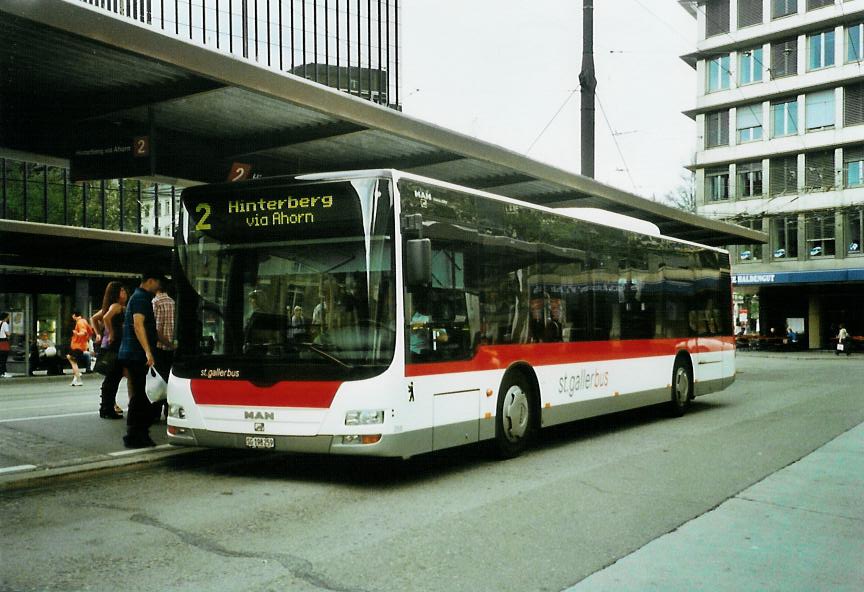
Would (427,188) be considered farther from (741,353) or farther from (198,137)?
(741,353)

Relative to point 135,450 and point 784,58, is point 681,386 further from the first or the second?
point 784,58

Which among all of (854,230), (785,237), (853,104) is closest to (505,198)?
(854,230)

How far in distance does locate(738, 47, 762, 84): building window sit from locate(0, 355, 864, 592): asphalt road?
1834 inches

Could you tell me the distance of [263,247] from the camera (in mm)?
8312

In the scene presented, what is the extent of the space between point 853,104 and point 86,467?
161 ft

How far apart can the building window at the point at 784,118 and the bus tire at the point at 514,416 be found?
46.5 metres

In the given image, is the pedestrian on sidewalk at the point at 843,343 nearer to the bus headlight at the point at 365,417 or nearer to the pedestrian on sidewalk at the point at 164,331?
the pedestrian on sidewalk at the point at 164,331

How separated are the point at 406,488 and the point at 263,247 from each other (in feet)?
8.17

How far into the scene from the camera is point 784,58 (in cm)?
5159

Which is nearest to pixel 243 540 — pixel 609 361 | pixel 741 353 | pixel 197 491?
pixel 197 491

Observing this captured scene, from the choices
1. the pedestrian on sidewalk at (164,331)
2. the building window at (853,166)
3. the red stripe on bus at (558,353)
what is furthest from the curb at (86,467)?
the building window at (853,166)

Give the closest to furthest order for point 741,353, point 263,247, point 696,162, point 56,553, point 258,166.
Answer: point 56,553 → point 263,247 → point 258,166 → point 741,353 → point 696,162

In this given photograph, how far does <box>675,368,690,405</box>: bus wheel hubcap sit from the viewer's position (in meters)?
14.3

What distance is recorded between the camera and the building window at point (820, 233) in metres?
49.7
